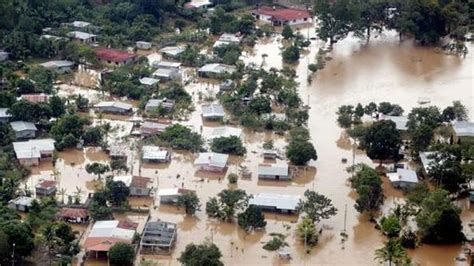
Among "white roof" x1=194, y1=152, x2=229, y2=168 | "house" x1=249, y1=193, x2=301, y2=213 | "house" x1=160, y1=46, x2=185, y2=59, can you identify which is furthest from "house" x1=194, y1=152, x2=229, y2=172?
"house" x1=160, y1=46, x2=185, y2=59

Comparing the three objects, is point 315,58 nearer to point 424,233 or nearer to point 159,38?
point 159,38

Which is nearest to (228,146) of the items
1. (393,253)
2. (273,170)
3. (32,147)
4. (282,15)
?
(273,170)

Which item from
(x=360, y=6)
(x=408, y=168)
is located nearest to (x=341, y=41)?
(x=360, y=6)

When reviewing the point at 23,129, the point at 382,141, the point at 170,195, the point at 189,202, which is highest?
the point at 382,141

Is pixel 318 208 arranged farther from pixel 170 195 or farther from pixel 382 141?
pixel 382 141

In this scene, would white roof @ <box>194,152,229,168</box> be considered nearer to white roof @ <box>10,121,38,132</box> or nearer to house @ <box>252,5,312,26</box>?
white roof @ <box>10,121,38,132</box>

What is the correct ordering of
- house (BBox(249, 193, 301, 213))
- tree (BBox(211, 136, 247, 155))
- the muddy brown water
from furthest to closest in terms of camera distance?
tree (BBox(211, 136, 247, 155)) < house (BBox(249, 193, 301, 213)) < the muddy brown water

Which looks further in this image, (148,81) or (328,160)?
(148,81)
